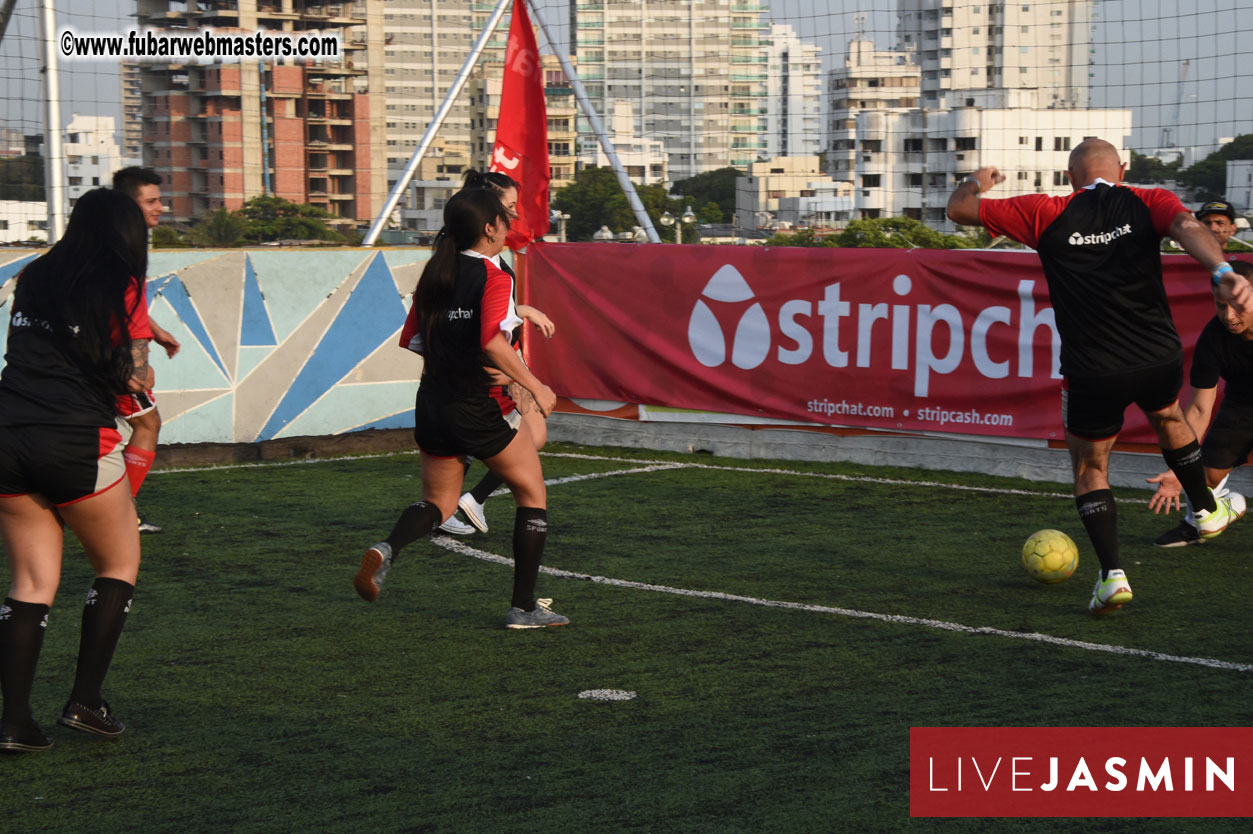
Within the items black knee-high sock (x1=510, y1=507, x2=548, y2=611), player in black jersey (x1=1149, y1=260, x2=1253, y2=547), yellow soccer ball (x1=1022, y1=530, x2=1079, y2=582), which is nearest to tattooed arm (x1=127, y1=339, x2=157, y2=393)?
black knee-high sock (x1=510, y1=507, x2=548, y2=611)

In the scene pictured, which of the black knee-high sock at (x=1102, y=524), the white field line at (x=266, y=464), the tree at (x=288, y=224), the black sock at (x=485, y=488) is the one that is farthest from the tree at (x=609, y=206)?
the black knee-high sock at (x=1102, y=524)

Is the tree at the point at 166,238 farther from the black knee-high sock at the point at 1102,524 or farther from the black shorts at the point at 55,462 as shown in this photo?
the black knee-high sock at the point at 1102,524

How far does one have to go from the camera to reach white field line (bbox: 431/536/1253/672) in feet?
18.9

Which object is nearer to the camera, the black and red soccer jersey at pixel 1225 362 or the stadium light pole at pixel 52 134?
the black and red soccer jersey at pixel 1225 362

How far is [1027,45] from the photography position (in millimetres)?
12000

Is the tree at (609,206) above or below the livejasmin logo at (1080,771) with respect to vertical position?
above

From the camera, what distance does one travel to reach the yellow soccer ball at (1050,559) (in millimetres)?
7023

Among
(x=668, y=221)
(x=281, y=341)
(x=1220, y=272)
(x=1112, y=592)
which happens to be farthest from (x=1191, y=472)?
(x=281, y=341)

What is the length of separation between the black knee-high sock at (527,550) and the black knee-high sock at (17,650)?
2.26 metres

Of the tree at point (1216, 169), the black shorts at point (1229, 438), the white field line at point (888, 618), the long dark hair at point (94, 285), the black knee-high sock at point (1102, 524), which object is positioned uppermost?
the tree at point (1216, 169)

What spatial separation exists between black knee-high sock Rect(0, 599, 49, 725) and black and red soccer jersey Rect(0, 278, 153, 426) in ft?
2.12

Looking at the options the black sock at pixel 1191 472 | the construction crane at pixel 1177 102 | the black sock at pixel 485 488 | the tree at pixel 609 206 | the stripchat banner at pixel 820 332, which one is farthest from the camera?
the tree at pixel 609 206

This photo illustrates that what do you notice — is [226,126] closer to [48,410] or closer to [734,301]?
[734,301]

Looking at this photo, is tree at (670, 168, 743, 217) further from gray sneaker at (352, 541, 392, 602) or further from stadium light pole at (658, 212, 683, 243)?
gray sneaker at (352, 541, 392, 602)
